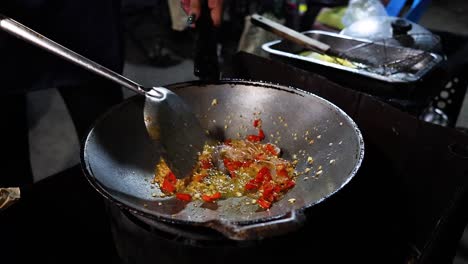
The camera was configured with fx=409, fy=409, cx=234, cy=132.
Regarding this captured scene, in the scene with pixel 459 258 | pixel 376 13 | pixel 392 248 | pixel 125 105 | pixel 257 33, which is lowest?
pixel 459 258

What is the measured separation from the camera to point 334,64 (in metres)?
1.96

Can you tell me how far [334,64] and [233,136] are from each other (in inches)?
24.3

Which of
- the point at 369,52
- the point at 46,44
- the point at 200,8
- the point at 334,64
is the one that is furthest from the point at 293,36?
the point at 46,44

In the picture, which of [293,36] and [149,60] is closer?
[293,36]

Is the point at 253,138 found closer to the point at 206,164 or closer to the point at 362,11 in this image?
the point at 206,164

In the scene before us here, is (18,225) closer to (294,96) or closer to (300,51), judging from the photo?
(294,96)

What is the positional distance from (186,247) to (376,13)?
2110mm

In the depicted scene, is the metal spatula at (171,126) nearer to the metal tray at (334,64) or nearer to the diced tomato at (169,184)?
the diced tomato at (169,184)

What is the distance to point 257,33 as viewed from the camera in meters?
3.52

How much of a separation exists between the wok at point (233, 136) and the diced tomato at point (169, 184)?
0.03 metres

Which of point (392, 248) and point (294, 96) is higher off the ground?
point (294, 96)

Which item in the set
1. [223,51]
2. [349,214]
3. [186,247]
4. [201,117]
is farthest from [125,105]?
[223,51]

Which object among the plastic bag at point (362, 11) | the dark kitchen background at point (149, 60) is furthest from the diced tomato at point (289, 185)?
the plastic bag at point (362, 11)

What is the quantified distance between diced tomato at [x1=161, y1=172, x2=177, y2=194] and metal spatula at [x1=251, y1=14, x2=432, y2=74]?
1.00m
